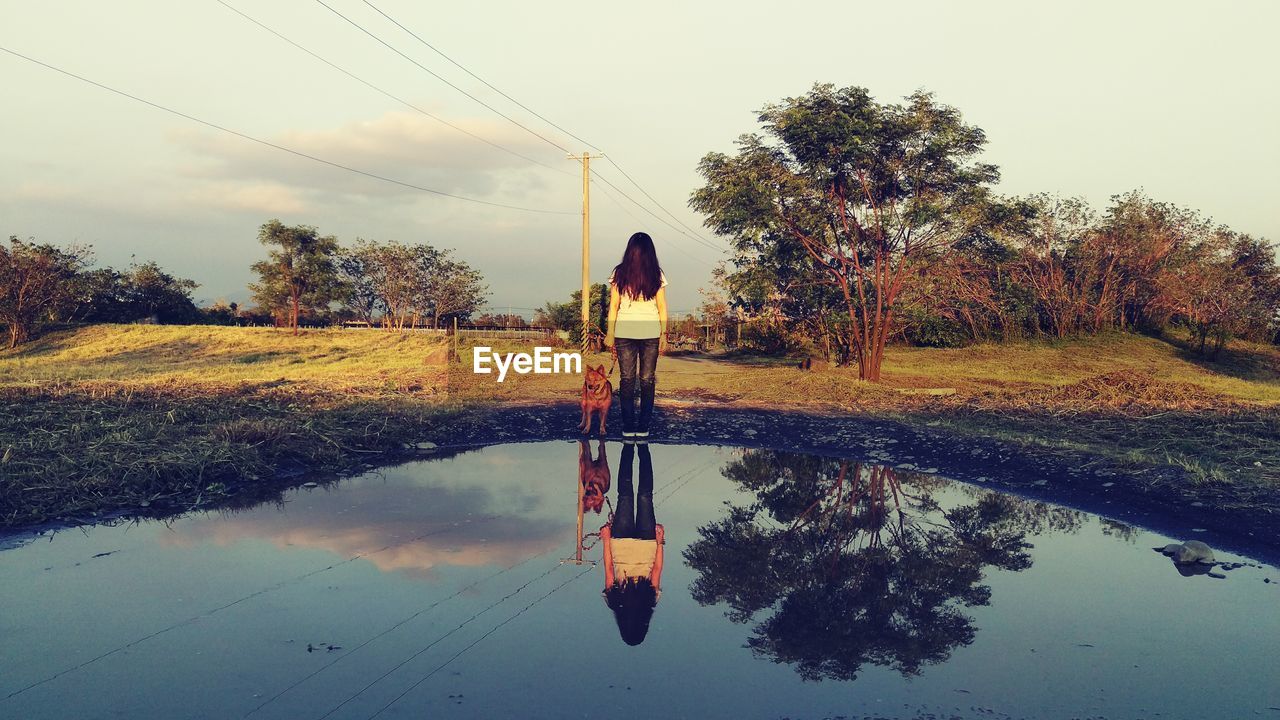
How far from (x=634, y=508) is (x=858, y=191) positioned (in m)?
13.3

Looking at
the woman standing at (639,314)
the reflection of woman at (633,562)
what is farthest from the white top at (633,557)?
the woman standing at (639,314)

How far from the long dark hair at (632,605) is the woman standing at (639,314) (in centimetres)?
404

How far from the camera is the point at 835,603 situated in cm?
305

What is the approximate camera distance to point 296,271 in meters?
45.7

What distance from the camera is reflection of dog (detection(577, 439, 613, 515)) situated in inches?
192

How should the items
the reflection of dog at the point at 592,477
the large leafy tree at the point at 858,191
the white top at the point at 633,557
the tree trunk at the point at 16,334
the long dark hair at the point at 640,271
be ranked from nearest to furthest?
1. the white top at the point at 633,557
2. the reflection of dog at the point at 592,477
3. the long dark hair at the point at 640,271
4. the large leafy tree at the point at 858,191
5. the tree trunk at the point at 16,334

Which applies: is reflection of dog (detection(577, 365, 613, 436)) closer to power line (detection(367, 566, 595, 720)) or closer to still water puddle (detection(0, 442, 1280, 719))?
still water puddle (detection(0, 442, 1280, 719))

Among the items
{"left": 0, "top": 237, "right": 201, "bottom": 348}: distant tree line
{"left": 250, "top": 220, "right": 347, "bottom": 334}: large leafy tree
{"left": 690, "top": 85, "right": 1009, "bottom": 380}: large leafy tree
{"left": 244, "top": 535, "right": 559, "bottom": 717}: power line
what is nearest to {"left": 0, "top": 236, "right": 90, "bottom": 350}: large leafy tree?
{"left": 0, "top": 237, "right": 201, "bottom": 348}: distant tree line

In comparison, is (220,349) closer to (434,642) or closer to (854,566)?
(434,642)

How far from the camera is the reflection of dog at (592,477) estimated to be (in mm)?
4875

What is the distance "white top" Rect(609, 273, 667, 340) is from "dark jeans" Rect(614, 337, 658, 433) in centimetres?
6

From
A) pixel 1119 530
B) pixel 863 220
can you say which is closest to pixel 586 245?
pixel 863 220

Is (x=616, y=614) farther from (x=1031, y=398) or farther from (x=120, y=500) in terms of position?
(x=1031, y=398)

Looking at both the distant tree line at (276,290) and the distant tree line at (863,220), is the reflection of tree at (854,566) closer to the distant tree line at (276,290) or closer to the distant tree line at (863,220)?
the distant tree line at (863,220)
